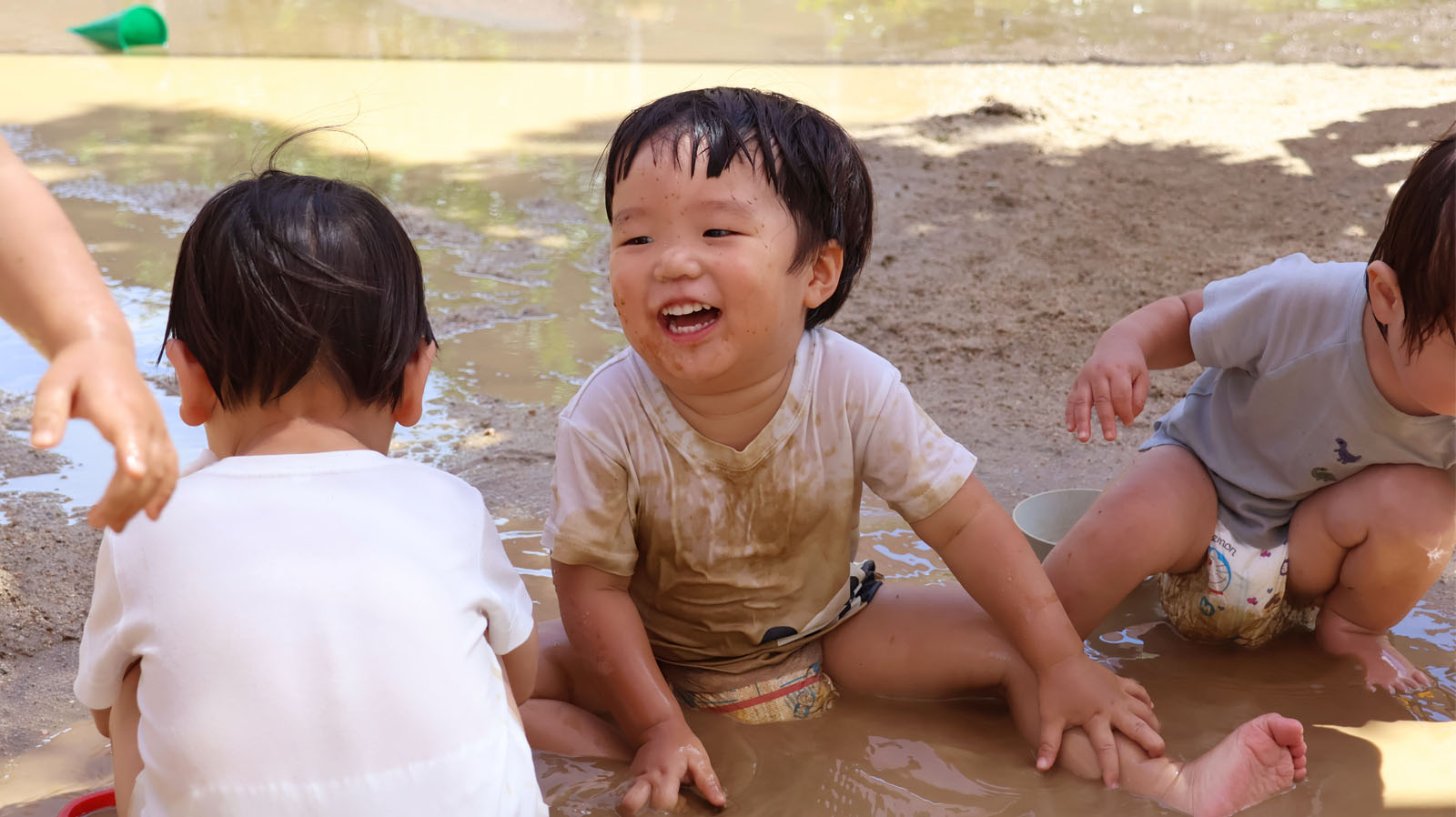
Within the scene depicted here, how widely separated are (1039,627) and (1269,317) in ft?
2.21

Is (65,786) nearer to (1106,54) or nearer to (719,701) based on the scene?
(719,701)

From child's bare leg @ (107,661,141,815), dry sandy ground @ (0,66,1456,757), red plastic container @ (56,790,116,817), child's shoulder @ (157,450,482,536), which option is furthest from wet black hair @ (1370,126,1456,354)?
red plastic container @ (56,790,116,817)

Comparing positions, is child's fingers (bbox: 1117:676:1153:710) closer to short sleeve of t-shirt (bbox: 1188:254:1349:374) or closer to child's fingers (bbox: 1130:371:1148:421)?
child's fingers (bbox: 1130:371:1148:421)

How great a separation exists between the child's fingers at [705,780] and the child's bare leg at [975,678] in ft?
1.28

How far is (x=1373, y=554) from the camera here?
2.13 metres

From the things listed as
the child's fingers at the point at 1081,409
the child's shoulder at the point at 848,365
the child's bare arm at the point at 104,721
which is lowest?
the child's bare arm at the point at 104,721

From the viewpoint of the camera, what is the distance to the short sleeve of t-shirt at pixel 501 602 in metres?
1.59

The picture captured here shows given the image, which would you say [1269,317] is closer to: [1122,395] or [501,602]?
[1122,395]

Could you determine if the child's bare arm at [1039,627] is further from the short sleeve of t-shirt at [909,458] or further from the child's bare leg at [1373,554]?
the child's bare leg at [1373,554]

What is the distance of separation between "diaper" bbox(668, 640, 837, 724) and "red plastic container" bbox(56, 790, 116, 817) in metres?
0.85

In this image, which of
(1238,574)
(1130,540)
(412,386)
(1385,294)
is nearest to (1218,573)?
(1238,574)

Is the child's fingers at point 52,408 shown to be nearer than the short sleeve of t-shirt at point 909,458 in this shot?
Yes

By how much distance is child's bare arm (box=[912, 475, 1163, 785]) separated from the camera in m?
1.98

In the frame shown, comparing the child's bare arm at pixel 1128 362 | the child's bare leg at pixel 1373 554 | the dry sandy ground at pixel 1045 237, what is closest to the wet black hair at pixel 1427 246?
the child's bare leg at pixel 1373 554
